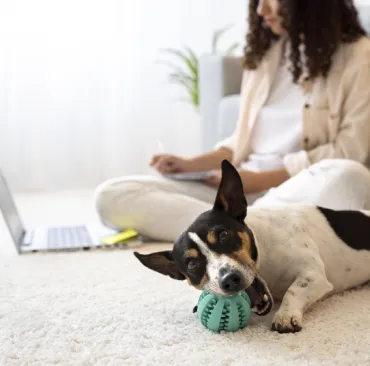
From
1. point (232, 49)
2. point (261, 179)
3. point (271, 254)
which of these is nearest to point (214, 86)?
point (261, 179)

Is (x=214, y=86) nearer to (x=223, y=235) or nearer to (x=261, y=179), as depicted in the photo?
(x=261, y=179)

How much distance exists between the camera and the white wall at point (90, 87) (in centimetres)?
392

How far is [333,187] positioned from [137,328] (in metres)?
0.86

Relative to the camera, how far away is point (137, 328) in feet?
4.29

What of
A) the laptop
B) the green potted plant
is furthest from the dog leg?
the green potted plant

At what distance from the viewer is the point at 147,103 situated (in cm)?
422

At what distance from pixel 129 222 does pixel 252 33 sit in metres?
0.83

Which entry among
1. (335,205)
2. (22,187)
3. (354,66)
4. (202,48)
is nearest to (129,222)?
(335,205)

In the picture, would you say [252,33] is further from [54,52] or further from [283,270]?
[54,52]

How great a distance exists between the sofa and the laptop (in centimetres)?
79

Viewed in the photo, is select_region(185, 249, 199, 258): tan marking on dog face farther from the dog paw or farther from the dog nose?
the dog paw

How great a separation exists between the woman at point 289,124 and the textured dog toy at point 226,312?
78cm

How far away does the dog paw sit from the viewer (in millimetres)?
1232

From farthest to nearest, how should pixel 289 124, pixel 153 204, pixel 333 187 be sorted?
pixel 289 124 < pixel 153 204 < pixel 333 187
